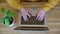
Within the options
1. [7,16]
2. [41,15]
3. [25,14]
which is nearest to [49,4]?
[41,15]

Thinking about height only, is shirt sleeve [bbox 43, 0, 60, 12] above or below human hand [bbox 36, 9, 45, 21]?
above

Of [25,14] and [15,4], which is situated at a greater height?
[15,4]

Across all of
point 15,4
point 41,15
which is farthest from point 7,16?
point 41,15

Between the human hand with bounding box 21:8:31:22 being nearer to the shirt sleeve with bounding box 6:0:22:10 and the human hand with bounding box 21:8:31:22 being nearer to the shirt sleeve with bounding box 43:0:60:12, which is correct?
the shirt sleeve with bounding box 6:0:22:10

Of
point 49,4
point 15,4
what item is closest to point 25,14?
point 15,4

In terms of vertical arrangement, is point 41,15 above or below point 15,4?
below

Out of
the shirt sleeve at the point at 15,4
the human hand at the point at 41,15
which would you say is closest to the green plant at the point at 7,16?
the shirt sleeve at the point at 15,4

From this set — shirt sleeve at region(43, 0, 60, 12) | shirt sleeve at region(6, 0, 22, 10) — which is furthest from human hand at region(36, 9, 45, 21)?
shirt sleeve at region(6, 0, 22, 10)

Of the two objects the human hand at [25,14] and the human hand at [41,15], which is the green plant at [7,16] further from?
the human hand at [41,15]

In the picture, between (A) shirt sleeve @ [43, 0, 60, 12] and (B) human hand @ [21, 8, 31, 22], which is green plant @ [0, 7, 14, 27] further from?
(A) shirt sleeve @ [43, 0, 60, 12]

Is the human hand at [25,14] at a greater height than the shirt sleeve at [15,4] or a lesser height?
lesser

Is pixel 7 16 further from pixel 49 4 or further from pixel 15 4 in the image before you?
pixel 49 4

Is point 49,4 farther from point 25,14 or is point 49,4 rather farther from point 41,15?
point 25,14

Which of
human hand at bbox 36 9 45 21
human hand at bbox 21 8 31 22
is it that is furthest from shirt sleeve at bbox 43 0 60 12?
human hand at bbox 21 8 31 22
